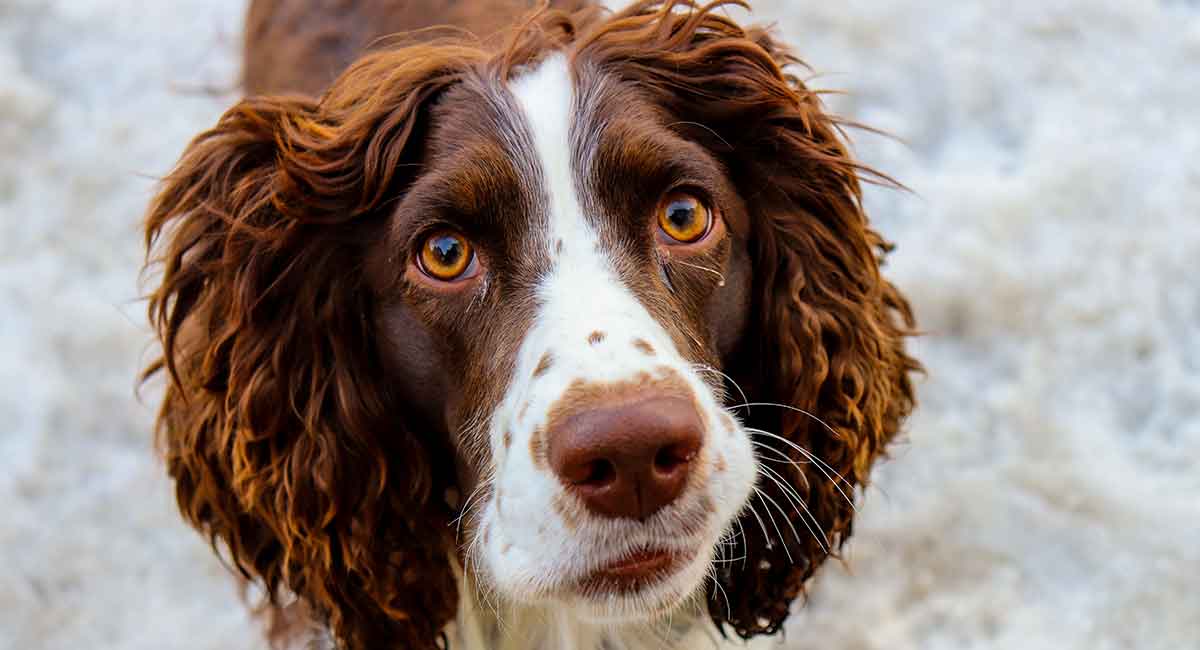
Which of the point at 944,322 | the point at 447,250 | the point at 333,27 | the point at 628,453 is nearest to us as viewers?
the point at 628,453

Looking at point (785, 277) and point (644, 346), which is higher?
point (644, 346)

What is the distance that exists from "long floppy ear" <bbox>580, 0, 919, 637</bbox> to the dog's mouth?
0.44 meters

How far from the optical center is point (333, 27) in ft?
15.0

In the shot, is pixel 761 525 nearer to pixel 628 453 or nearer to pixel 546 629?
pixel 546 629

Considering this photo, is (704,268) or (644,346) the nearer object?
(644,346)

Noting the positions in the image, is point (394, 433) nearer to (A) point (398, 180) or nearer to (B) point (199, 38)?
(A) point (398, 180)

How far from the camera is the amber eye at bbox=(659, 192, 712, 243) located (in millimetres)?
2971

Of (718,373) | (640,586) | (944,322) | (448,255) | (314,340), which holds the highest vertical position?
(448,255)

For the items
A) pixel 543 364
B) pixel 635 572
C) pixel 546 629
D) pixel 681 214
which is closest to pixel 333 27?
pixel 681 214

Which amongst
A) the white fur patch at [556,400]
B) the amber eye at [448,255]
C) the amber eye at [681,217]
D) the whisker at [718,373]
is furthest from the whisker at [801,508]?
the amber eye at [448,255]

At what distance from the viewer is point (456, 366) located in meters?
2.99

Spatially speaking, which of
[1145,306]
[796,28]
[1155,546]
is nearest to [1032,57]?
[796,28]

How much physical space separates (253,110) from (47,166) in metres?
3.49

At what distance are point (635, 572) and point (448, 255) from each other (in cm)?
78
